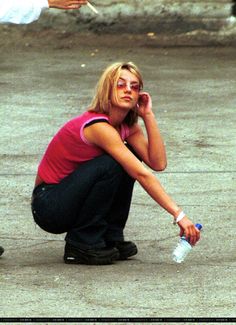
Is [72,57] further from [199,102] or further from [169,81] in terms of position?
[199,102]

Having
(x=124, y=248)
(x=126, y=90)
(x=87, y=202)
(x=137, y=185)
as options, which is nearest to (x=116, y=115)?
(x=126, y=90)

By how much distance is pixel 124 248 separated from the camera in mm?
6312

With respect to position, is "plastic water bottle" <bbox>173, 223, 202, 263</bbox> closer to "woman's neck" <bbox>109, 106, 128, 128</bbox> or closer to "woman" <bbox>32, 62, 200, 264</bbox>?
"woman" <bbox>32, 62, 200, 264</bbox>

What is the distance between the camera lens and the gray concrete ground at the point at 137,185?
18.3ft

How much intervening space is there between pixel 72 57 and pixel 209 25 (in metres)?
1.53

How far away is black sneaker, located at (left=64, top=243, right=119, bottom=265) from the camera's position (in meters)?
6.18

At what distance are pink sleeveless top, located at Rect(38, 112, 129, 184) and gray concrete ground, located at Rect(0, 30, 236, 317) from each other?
18.3 inches

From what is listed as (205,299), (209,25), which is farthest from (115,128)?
(209,25)

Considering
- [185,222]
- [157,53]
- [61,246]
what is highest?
[185,222]

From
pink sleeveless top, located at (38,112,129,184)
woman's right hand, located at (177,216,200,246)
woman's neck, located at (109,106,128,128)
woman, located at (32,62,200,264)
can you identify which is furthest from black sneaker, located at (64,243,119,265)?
woman's neck, located at (109,106,128,128)

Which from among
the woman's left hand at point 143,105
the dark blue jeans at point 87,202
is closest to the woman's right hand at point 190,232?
the dark blue jeans at point 87,202

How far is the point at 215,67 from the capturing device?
11.4 metres

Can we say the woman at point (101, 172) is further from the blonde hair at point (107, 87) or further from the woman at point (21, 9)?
the woman at point (21, 9)

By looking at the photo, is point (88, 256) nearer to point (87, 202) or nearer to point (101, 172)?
point (87, 202)
